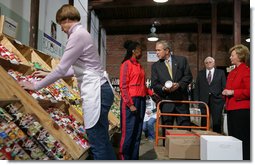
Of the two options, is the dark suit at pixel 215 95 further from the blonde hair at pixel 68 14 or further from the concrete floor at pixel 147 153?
the blonde hair at pixel 68 14

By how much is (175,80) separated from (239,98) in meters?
0.74

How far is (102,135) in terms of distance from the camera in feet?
4.88

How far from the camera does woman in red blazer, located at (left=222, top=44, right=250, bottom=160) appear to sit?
204 cm

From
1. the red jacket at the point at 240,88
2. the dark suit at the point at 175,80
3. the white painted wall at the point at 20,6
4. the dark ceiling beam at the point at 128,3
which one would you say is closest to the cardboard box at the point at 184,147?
the red jacket at the point at 240,88

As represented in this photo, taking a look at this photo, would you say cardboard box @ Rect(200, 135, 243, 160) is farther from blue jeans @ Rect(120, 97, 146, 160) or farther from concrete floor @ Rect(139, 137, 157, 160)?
concrete floor @ Rect(139, 137, 157, 160)

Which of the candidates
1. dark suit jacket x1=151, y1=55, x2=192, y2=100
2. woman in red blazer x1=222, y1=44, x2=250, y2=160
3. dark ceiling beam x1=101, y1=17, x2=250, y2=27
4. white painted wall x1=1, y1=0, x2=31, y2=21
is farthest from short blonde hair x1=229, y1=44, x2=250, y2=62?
dark ceiling beam x1=101, y1=17, x2=250, y2=27

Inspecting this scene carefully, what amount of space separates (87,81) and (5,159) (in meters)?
0.53

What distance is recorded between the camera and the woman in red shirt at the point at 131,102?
241 cm


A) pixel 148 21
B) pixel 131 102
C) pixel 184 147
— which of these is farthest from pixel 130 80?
pixel 148 21

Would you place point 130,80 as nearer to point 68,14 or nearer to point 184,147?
point 184,147

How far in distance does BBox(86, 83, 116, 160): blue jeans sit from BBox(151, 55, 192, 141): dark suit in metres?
1.24

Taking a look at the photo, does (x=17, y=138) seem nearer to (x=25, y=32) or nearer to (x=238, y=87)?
(x=238, y=87)

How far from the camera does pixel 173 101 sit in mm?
2592

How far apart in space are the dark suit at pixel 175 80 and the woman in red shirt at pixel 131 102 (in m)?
0.23
